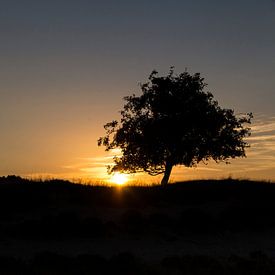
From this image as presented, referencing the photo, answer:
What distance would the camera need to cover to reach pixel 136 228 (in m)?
28.9

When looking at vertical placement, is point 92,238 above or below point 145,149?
below

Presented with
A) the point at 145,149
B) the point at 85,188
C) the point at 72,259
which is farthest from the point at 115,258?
the point at 145,149

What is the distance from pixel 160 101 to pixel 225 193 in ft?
66.9

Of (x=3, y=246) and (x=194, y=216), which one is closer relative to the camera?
(x=3, y=246)

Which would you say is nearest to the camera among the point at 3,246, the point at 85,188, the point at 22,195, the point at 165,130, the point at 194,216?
the point at 3,246

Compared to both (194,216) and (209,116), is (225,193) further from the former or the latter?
(209,116)

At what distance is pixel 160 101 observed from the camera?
5559 centimetres

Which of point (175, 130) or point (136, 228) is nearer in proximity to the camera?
point (136, 228)

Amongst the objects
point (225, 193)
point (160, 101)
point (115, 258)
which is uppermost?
point (160, 101)

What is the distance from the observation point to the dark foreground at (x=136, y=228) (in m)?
22.3

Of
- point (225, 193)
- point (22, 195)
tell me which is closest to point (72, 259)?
point (22, 195)

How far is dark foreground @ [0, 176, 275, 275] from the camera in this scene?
22266mm

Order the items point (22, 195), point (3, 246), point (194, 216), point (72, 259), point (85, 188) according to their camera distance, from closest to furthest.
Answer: point (72, 259), point (3, 246), point (194, 216), point (22, 195), point (85, 188)

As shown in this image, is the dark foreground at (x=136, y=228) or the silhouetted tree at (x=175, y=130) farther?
the silhouetted tree at (x=175, y=130)
